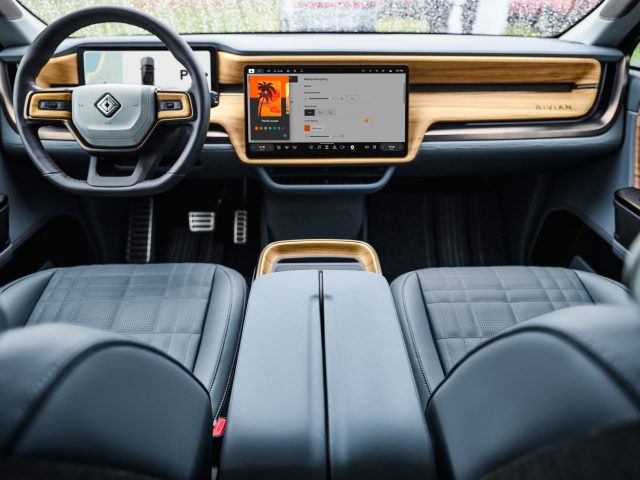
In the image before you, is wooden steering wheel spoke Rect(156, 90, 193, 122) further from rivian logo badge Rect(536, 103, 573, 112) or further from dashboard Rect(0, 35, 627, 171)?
rivian logo badge Rect(536, 103, 573, 112)

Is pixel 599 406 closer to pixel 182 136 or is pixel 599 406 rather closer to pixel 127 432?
pixel 127 432

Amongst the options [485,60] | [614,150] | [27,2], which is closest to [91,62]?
[27,2]

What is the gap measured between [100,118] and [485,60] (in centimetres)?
103

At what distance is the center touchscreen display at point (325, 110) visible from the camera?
1542 mm

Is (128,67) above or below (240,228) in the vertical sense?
above

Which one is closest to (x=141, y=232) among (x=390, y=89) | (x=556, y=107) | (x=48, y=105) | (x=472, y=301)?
(x=48, y=105)

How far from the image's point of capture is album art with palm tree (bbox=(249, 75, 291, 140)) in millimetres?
1543

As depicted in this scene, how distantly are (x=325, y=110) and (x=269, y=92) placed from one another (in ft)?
0.53

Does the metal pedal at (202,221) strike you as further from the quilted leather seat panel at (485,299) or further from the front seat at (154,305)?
the quilted leather seat panel at (485,299)

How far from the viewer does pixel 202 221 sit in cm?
212

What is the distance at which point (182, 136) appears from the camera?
4.59 feet

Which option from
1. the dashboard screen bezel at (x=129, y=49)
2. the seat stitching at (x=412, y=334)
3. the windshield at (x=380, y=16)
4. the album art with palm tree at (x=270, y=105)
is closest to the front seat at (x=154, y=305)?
the seat stitching at (x=412, y=334)

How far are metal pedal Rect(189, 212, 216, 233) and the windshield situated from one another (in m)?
0.65

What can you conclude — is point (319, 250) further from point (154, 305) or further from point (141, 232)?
point (141, 232)
